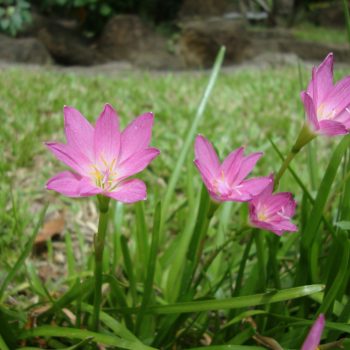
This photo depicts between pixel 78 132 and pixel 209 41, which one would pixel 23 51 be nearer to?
pixel 209 41

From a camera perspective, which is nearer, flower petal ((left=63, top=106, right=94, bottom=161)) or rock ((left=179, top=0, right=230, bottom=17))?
flower petal ((left=63, top=106, right=94, bottom=161))

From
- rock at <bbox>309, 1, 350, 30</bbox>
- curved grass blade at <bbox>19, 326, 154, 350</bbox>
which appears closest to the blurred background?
rock at <bbox>309, 1, 350, 30</bbox>

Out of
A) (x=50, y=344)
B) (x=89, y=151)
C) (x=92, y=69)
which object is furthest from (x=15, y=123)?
(x=92, y=69)

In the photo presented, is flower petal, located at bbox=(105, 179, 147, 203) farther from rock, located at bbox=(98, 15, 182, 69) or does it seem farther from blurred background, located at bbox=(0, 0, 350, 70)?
rock, located at bbox=(98, 15, 182, 69)

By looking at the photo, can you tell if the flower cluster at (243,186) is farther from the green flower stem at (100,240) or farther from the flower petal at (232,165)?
the green flower stem at (100,240)

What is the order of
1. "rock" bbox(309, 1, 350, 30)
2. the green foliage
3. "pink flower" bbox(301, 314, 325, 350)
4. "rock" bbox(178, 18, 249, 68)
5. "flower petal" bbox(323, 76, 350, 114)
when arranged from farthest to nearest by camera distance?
1. "rock" bbox(309, 1, 350, 30)
2. "rock" bbox(178, 18, 249, 68)
3. the green foliage
4. "flower petal" bbox(323, 76, 350, 114)
5. "pink flower" bbox(301, 314, 325, 350)

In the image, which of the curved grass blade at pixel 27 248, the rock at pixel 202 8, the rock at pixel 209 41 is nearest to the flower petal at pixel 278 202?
the curved grass blade at pixel 27 248

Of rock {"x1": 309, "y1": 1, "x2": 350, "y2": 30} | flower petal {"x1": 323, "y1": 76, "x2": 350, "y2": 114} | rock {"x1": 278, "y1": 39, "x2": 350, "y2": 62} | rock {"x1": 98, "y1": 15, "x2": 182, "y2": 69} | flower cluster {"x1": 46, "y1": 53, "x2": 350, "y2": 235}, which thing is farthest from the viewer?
rock {"x1": 309, "y1": 1, "x2": 350, "y2": 30}
